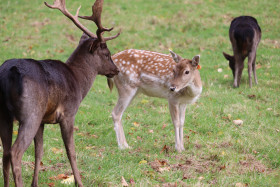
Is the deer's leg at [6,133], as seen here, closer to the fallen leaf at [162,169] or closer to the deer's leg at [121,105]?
the fallen leaf at [162,169]

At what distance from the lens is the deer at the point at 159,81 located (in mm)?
6133

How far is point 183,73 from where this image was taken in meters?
6.07

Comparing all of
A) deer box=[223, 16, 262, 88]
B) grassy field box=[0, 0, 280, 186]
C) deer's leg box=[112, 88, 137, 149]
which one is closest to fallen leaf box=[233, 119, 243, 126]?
grassy field box=[0, 0, 280, 186]

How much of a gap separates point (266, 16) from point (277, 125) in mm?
8125

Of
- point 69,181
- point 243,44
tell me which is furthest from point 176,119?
point 243,44

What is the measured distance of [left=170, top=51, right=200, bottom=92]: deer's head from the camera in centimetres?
600

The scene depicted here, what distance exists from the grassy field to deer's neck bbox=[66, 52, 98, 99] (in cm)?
103

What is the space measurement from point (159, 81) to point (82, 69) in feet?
6.67

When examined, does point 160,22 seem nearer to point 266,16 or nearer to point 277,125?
point 266,16

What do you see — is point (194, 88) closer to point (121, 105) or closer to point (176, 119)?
point (176, 119)

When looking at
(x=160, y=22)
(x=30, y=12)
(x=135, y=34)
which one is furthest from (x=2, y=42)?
(x=160, y=22)

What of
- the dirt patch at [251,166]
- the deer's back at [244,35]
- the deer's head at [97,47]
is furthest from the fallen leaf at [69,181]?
the deer's back at [244,35]

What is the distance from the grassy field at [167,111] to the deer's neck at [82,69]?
1026 millimetres

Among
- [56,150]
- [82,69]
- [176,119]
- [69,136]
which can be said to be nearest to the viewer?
[69,136]
